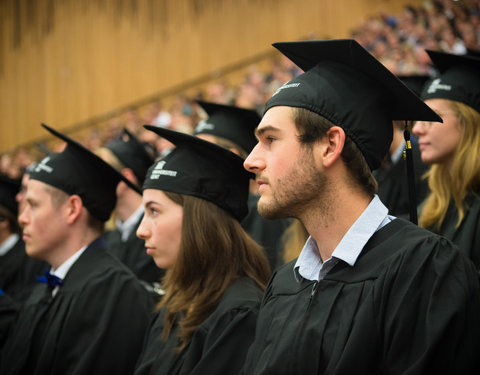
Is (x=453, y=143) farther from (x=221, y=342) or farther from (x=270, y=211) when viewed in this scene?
(x=221, y=342)

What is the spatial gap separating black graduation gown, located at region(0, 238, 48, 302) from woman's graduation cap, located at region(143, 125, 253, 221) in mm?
2603

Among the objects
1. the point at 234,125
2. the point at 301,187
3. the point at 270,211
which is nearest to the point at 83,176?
Result: the point at 234,125

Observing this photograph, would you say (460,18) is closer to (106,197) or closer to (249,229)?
(249,229)

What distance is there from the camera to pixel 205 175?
2682 mm

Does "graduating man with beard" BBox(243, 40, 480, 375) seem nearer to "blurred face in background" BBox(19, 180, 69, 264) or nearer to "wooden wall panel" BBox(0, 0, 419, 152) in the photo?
"blurred face in background" BBox(19, 180, 69, 264)

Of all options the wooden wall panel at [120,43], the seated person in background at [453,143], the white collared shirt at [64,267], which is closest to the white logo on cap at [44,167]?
the white collared shirt at [64,267]

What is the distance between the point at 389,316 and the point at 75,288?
1989 mm

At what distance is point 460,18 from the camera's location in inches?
347

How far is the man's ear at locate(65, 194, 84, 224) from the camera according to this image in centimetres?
332

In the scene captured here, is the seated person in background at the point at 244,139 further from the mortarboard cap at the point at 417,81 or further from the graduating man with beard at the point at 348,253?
the graduating man with beard at the point at 348,253

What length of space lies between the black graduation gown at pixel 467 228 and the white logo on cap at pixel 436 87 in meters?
0.55

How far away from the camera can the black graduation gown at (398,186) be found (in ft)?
11.4

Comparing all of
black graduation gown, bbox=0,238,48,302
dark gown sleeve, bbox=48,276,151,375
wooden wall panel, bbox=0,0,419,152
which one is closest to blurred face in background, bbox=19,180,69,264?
dark gown sleeve, bbox=48,276,151,375

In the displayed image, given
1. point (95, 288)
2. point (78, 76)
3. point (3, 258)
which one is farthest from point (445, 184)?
point (78, 76)
